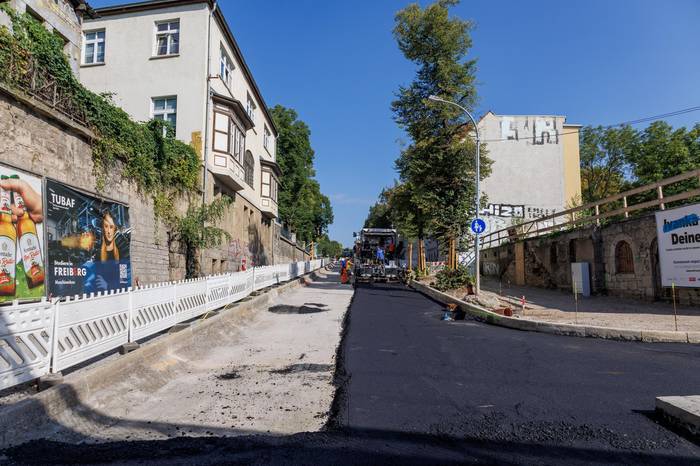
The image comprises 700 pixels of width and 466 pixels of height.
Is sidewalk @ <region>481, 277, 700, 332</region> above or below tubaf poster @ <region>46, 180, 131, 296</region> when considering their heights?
below

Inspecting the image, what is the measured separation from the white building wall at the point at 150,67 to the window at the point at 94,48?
30 centimetres

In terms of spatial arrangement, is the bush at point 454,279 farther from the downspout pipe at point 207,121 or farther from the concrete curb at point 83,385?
the concrete curb at point 83,385

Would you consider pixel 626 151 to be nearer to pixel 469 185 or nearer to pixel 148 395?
pixel 469 185

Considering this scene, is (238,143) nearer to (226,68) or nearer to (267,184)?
(226,68)

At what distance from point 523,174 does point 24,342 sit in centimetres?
4303

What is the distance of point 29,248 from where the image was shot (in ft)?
31.0

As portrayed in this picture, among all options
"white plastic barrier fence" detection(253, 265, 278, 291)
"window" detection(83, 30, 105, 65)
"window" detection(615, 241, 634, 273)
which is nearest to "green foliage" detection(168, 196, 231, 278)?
"white plastic barrier fence" detection(253, 265, 278, 291)

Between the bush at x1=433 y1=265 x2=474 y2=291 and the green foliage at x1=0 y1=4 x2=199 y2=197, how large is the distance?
1160cm

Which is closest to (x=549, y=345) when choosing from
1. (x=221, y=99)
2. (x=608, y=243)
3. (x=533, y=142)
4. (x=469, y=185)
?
(x=608, y=243)

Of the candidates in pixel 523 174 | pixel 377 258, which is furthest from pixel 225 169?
pixel 523 174

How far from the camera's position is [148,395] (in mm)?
5250

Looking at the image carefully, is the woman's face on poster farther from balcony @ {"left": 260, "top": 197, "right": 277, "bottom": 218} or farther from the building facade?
the building facade

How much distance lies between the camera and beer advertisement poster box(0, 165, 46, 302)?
8688mm

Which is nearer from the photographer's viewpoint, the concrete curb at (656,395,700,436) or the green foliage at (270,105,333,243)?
the concrete curb at (656,395,700,436)
